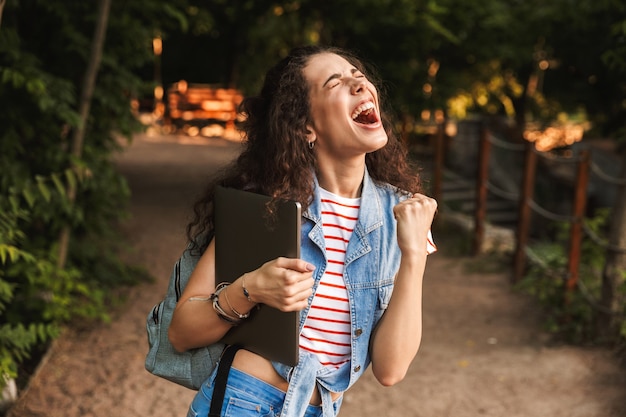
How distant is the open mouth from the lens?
67.5 inches

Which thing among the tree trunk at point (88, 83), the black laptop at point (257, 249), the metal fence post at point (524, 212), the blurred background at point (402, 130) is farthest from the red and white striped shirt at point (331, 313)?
the metal fence post at point (524, 212)

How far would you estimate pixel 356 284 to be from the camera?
1725 mm

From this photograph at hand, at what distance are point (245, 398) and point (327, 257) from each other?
1.17ft

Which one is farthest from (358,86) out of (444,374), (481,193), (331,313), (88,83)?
(481,193)

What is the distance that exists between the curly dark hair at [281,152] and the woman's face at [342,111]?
0.08 ft

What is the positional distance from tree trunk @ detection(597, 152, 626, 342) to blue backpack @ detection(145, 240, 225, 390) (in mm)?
3895

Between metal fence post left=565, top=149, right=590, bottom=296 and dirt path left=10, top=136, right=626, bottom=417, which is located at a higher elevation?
metal fence post left=565, top=149, right=590, bottom=296

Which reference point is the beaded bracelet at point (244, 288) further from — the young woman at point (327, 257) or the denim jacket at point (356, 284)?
the denim jacket at point (356, 284)

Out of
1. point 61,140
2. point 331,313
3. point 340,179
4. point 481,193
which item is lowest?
point 481,193

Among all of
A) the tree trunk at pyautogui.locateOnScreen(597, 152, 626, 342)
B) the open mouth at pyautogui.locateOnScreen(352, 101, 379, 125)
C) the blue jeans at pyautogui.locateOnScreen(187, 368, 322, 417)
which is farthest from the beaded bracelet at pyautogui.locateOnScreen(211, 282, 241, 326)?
the tree trunk at pyautogui.locateOnScreen(597, 152, 626, 342)

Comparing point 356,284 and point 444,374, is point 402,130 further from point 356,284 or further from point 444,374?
point 356,284

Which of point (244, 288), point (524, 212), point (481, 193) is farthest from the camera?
point (481, 193)

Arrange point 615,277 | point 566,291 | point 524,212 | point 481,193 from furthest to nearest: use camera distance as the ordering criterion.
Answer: point 481,193 → point 524,212 → point 566,291 → point 615,277

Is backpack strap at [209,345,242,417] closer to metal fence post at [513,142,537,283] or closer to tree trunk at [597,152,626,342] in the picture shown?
tree trunk at [597,152,626,342]
